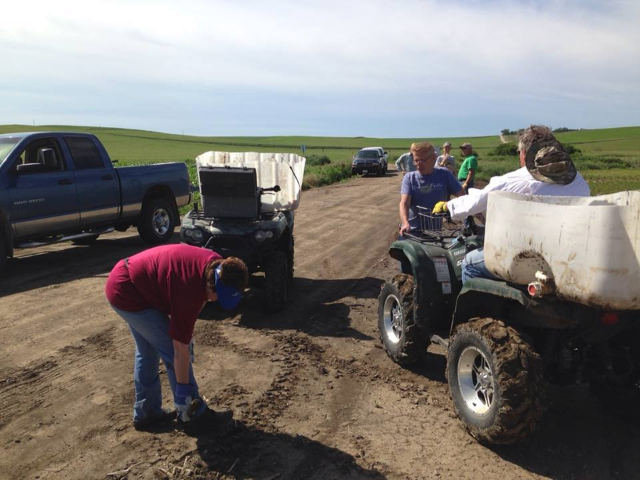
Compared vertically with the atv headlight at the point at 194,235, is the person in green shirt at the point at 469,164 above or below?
above

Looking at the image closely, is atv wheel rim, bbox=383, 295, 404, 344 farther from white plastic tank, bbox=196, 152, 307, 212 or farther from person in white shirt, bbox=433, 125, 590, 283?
white plastic tank, bbox=196, 152, 307, 212

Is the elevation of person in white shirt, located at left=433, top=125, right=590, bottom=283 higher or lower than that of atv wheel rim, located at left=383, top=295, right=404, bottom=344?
higher

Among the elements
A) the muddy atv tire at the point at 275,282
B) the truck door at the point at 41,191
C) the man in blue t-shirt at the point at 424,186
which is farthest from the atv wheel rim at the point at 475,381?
the truck door at the point at 41,191

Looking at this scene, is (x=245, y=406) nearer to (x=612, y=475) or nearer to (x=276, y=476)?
(x=276, y=476)

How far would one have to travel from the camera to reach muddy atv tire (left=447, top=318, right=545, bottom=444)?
3.63 meters

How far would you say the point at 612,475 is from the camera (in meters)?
3.67

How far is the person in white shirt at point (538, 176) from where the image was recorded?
3.95 m

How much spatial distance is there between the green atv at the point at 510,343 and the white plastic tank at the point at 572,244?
0.63 ft

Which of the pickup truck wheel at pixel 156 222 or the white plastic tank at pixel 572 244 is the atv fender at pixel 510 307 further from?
the pickup truck wheel at pixel 156 222

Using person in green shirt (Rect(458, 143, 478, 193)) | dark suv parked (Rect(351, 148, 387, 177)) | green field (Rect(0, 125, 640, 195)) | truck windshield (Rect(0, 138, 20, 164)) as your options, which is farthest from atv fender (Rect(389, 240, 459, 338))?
dark suv parked (Rect(351, 148, 387, 177))

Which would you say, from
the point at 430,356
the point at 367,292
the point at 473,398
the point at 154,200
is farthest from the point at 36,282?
the point at 473,398

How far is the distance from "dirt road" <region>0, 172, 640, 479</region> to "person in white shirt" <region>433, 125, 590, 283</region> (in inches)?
52.0

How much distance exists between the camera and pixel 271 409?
15.1 ft

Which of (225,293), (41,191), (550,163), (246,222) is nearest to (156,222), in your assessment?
(41,191)
